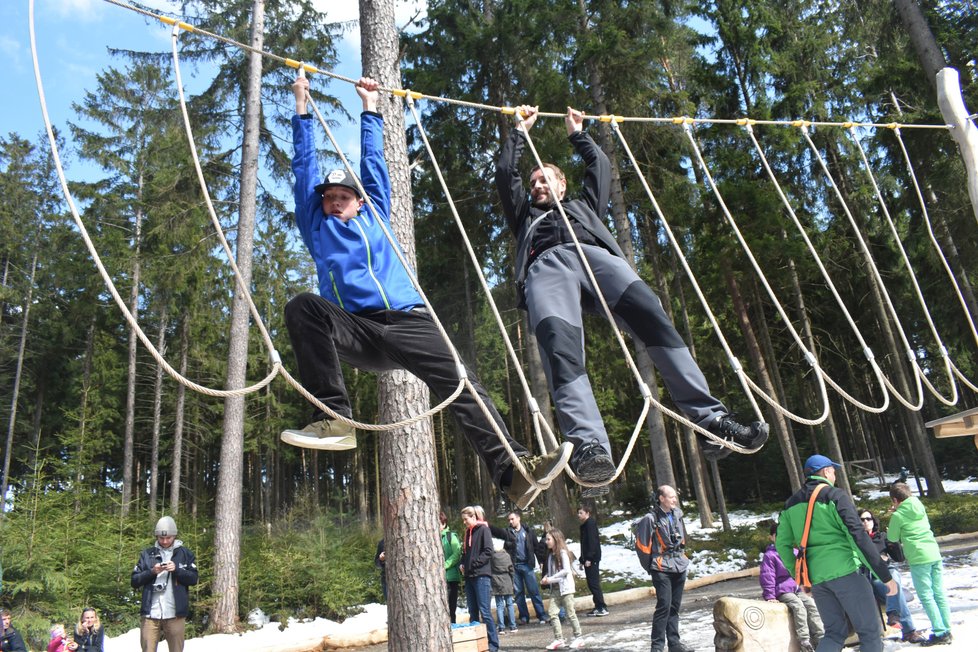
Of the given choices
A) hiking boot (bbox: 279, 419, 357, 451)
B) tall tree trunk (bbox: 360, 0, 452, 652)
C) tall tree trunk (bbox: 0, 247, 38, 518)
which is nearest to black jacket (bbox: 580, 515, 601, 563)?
tall tree trunk (bbox: 360, 0, 452, 652)

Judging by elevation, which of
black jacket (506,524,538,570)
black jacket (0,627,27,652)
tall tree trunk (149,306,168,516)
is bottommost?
black jacket (0,627,27,652)

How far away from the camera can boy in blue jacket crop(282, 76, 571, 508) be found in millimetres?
3066

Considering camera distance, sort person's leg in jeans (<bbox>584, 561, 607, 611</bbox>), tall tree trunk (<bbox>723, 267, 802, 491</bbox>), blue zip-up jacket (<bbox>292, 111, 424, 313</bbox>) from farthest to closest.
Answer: tall tree trunk (<bbox>723, 267, 802, 491</bbox>) < person's leg in jeans (<bbox>584, 561, 607, 611</bbox>) < blue zip-up jacket (<bbox>292, 111, 424, 313</bbox>)

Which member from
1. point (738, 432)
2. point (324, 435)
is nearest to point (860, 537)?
point (738, 432)

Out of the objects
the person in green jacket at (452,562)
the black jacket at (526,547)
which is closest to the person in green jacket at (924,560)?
the person in green jacket at (452,562)

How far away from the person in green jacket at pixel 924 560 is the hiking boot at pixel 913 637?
0.10 meters

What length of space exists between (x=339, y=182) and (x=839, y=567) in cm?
369

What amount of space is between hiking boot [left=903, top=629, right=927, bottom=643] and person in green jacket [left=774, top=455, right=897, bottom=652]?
1809 millimetres

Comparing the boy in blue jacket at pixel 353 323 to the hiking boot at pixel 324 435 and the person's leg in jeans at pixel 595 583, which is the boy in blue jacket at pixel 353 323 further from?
the person's leg in jeans at pixel 595 583

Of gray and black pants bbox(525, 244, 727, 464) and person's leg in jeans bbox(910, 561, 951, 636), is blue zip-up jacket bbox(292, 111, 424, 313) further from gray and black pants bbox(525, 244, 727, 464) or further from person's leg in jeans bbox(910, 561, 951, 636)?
person's leg in jeans bbox(910, 561, 951, 636)

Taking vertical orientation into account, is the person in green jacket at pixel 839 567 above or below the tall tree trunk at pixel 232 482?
below

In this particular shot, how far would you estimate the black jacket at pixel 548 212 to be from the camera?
3.58 meters

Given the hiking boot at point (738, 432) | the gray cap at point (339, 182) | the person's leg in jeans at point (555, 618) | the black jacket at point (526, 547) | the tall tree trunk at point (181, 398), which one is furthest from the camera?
the tall tree trunk at point (181, 398)

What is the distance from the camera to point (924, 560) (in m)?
5.71
